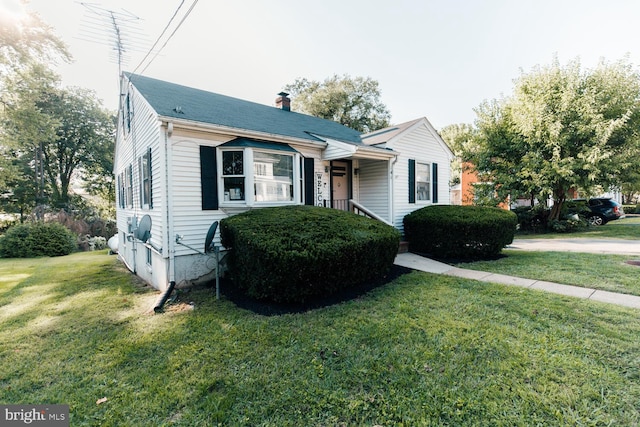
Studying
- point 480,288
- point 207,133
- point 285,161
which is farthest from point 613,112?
point 207,133

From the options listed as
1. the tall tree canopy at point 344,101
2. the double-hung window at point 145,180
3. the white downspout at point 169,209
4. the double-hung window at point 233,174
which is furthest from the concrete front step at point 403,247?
the tall tree canopy at point 344,101

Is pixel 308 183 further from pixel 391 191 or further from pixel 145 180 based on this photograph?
pixel 145 180

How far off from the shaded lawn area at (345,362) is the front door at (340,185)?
5035 mm

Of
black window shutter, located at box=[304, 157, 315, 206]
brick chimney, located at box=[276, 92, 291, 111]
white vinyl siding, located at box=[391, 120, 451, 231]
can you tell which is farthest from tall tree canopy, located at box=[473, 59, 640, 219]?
black window shutter, located at box=[304, 157, 315, 206]

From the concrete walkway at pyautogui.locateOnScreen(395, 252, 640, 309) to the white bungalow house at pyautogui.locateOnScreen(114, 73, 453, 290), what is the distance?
2.18 metres

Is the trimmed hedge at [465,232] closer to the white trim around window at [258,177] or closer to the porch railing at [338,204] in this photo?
the porch railing at [338,204]

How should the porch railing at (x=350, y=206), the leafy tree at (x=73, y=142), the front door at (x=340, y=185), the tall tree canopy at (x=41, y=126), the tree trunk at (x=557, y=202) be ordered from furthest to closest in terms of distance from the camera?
the leafy tree at (x=73, y=142) < the tall tree canopy at (x=41, y=126) < the tree trunk at (x=557, y=202) < the front door at (x=340, y=185) < the porch railing at (x=350, y=206)

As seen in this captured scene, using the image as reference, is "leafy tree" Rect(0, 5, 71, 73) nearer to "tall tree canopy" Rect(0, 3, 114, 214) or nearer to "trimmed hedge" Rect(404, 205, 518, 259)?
"tall tree canopy" Rect(0, 3, 114, 214)

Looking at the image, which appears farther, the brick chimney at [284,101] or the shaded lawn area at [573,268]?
the brick chimney at [284,101]

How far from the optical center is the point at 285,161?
286 inches

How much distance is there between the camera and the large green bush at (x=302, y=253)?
440 cm

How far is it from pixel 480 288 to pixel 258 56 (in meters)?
8.37

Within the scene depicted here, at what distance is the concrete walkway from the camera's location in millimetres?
4386

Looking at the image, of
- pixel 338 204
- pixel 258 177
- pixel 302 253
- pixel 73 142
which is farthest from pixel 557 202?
pixel 73 142
